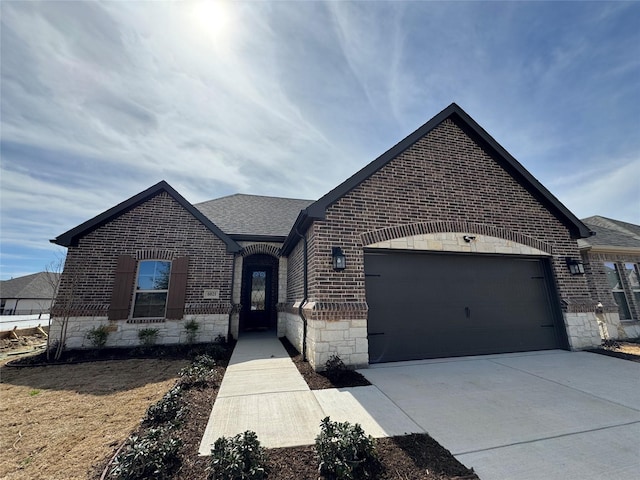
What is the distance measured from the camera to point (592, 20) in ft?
19.7

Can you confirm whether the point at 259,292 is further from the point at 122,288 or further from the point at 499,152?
the point at 499,152

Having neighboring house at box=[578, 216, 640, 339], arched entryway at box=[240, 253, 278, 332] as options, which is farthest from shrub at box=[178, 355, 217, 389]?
neighboring house at box=[578, 216, 640, 339]

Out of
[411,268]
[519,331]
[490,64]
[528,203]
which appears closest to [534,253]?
[528,203]

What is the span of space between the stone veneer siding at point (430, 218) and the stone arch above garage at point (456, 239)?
36mm

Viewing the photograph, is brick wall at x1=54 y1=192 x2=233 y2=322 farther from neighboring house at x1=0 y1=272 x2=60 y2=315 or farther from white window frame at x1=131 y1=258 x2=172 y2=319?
neighboring house at x1=0 y1=272 x2=60 y2=315

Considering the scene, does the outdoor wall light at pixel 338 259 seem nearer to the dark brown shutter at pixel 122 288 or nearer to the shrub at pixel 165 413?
the shrub at pixel 165 413

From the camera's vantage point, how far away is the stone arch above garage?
6.44m

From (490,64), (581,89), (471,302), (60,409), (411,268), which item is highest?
(490,64)

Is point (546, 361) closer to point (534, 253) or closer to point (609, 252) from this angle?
point (534, 253)

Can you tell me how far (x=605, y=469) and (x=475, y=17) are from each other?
8.05 metres

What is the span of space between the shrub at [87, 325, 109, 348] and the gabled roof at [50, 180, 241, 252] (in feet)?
8.93

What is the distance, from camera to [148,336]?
26.3ft

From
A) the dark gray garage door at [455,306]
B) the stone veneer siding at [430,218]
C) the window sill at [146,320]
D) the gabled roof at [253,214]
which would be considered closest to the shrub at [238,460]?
the stone veneer siding at [430,218]

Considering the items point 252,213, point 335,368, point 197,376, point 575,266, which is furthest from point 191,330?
point 575,266
